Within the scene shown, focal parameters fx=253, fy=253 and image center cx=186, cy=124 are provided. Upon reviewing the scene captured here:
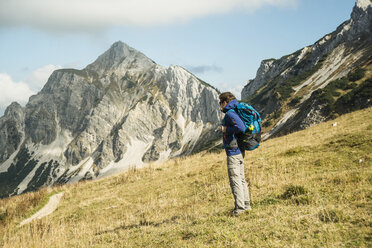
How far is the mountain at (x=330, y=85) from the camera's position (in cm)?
6531

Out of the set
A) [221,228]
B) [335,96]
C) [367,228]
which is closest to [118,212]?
[221,228]

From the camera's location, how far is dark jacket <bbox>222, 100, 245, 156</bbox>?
288 inches

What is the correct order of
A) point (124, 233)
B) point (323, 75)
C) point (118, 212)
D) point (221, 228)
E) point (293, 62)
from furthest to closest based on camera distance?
point (293, 62) < point (323, 75) < point (118, 212) < point (124, 233) < point (221, 228)

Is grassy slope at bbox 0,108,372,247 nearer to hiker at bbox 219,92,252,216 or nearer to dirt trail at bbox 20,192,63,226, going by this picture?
hiker at bbox 219,92,252,216

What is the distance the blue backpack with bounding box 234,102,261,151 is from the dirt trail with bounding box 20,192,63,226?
1588 centimetres

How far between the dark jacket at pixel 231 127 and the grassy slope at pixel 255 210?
197cm

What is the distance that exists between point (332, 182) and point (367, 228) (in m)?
3.93

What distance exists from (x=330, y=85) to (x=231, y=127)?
84.2 meters

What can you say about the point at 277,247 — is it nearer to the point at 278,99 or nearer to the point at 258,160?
the point at 258,160

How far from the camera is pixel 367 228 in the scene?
511cm

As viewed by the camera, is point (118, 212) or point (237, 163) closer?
point (237, 163)

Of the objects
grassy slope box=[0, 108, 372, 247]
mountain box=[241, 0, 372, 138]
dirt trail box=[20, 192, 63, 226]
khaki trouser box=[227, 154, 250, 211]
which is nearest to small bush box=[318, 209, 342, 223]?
grassy slope box=[0, 108, 372, 247]

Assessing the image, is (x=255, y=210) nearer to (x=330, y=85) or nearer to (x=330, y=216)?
(x=330, y=216)

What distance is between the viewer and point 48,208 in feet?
62.8
